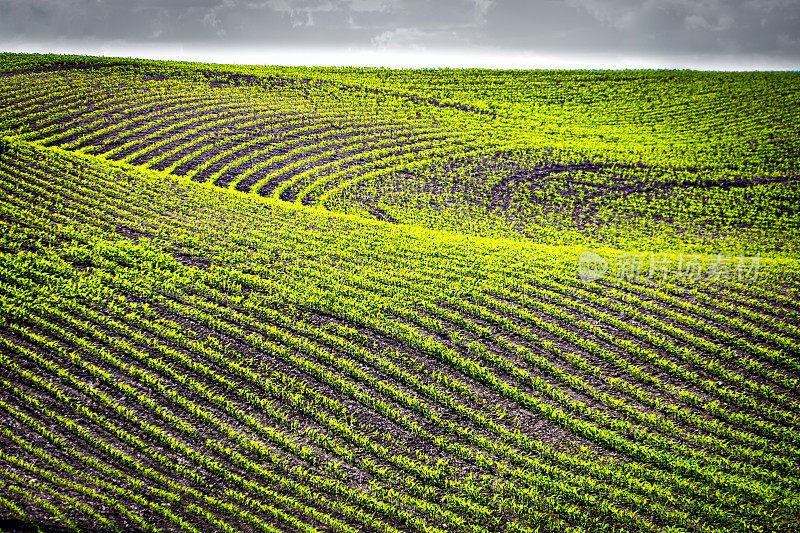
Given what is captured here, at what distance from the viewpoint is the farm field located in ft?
29.8

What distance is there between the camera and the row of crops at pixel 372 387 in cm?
895

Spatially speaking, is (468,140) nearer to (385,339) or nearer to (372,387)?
(385,339)

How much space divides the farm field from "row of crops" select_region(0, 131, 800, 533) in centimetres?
6

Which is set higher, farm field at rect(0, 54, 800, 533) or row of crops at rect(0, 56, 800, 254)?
row of crops at rect(0, 56, 800, 254)

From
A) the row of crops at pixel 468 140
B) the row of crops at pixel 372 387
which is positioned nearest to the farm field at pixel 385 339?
the row of crops at pixel 372 387

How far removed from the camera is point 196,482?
9000 mm

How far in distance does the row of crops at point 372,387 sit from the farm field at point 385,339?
0.06 m

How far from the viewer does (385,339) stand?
1288 cm

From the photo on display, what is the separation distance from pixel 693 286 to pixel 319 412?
11.9 meters

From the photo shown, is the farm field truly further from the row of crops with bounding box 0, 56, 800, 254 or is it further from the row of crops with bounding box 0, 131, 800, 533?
the row of crops with bounding box 0, 56, 800, 254

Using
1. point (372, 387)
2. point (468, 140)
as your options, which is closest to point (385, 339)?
point (372, 387)

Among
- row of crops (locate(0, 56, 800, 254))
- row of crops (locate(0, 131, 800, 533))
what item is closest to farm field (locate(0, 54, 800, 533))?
row of crops (locate(0, 131, 800, 533))

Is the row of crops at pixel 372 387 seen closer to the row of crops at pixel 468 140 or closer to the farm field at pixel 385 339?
the farm field at pixel 385 339

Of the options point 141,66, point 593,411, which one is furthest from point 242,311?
point 141,66
